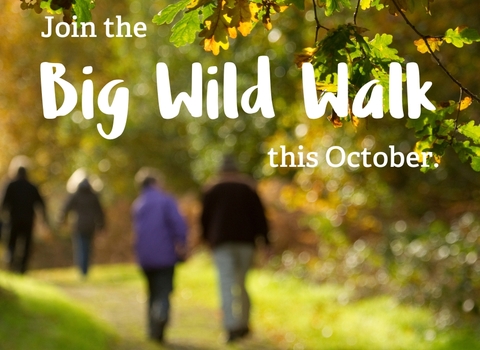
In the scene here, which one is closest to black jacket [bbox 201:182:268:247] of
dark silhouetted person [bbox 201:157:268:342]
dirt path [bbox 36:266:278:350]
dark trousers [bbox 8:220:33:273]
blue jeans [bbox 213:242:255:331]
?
dark silhouetted person [bbox 201:157:268:342]

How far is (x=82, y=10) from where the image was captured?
3348 millimetres

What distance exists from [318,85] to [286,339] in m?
8.18

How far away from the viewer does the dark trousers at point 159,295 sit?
10.3 metres

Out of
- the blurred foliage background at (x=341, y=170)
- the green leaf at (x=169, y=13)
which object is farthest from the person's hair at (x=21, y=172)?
the green leaf at (x=169, y=13)

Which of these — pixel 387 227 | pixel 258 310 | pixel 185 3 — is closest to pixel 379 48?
pixel 185 3

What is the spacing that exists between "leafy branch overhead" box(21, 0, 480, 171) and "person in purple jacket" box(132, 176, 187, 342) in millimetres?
6730

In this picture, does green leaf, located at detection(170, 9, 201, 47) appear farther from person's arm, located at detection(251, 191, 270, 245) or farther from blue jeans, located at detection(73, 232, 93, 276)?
blue jeans, located at detection(73, 232, 93, 276)

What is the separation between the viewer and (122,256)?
35.2 metres

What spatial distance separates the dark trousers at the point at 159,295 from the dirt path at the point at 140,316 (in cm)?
22

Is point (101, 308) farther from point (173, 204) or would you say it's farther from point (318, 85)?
point (318, 85)

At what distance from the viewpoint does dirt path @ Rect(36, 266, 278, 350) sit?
10555 mm

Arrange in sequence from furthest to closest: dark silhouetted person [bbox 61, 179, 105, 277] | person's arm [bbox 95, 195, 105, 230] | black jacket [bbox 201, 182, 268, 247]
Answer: person's arm [bbox 95, 195, 105, 230], dark silhouetted person [bbox 61, 179, 105, 277], black jacket [bbox 201, 182, 268, 247]

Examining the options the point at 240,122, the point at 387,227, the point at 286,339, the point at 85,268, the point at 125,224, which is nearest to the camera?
the point at 286,339

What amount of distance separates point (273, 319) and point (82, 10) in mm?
10071
